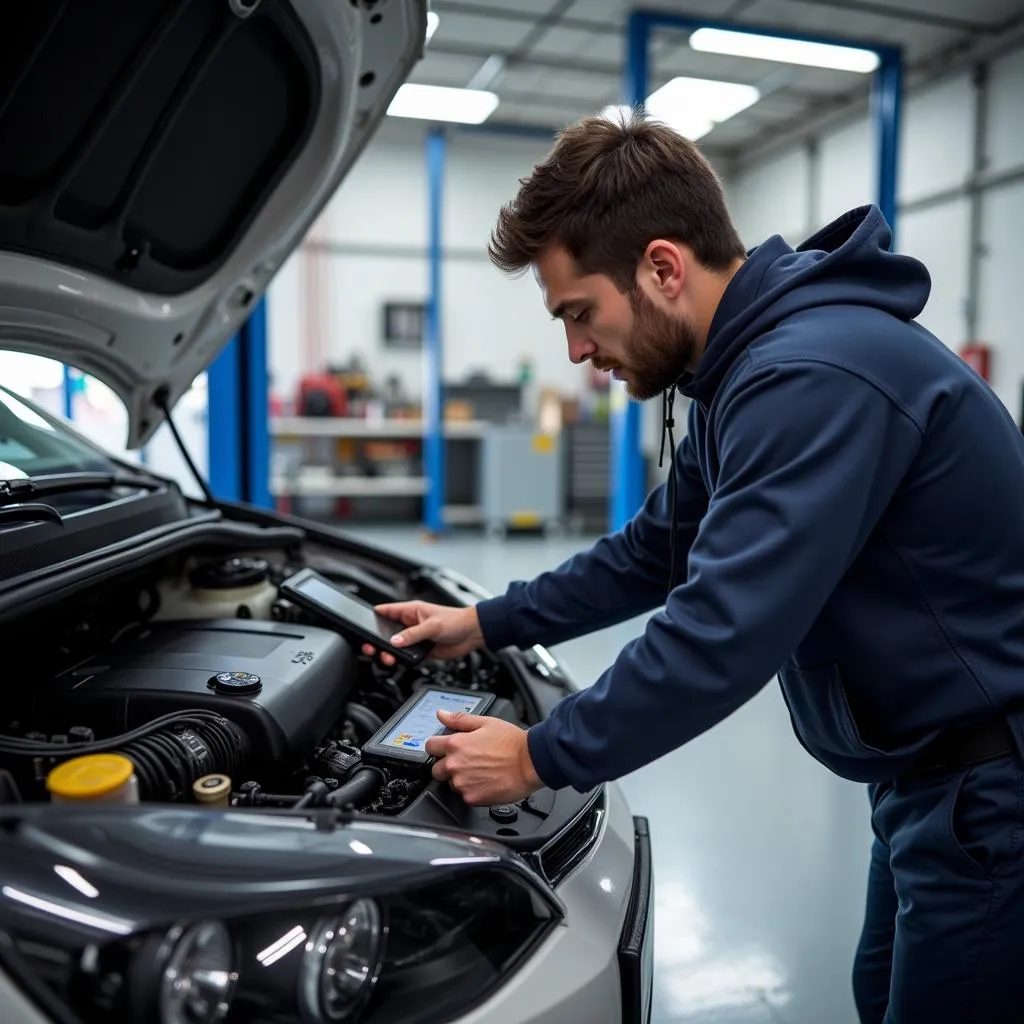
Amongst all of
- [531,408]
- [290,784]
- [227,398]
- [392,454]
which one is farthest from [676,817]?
[531,408]

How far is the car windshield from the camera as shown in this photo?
161 cm

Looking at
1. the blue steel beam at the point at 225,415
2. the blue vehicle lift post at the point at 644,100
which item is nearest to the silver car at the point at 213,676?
the blue steel beam at the point at 225,415

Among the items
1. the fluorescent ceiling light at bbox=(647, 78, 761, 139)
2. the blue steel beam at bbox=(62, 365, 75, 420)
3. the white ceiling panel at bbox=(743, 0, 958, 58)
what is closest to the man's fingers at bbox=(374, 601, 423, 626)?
the blue steel beam at bbox=(62, 365, 75, 420)

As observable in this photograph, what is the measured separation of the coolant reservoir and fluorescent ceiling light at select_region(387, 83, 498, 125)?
6223 mm

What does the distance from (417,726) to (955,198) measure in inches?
296

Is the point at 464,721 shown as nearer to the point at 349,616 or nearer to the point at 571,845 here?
the point at 571,845

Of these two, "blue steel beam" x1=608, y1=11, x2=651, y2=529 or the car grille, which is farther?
"blue steel beam" x1=608, y1=11, x2=651, y2=529

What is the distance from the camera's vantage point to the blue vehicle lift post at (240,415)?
3504 millimetres

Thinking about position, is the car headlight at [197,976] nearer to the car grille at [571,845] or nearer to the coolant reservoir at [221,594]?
the car grille at [571,845]

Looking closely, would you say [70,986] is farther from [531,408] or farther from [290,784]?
[531,408]

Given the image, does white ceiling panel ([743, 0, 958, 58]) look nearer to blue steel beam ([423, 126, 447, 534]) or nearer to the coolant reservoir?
blue steel beam ([423, 126, 447, 534])

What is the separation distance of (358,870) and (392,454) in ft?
26.5

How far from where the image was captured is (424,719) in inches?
50.8

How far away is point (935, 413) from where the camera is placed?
0.99 m
